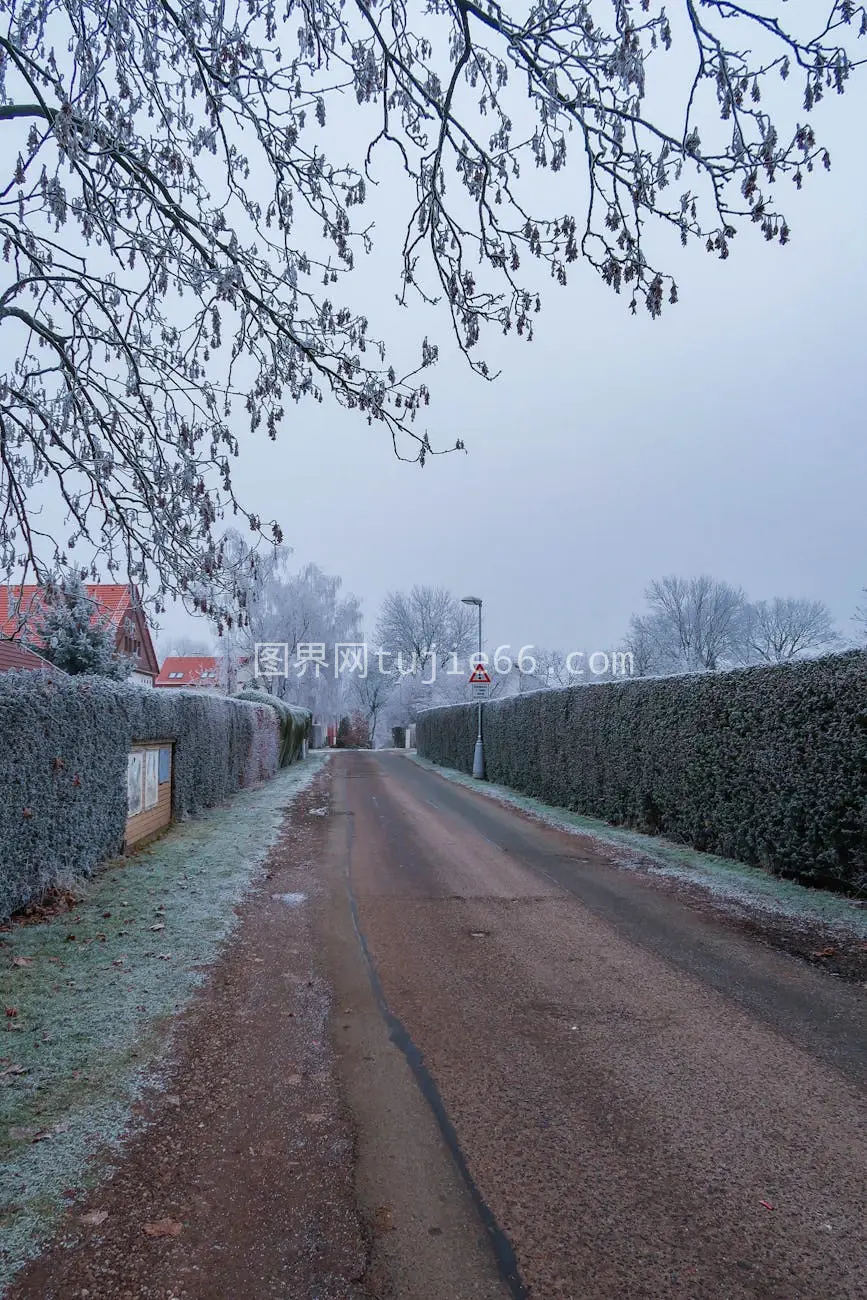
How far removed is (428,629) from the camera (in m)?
55.2

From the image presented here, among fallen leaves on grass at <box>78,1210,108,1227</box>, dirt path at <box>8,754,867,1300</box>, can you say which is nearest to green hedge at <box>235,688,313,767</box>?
dirt path at <box>8,754,867,1300</box>

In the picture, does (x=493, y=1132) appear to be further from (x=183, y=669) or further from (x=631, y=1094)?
(x=183, y=669)

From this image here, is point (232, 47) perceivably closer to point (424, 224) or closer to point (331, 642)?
point (424, 224)

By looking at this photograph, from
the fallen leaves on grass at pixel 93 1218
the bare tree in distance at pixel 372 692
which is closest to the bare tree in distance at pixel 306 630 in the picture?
the bare tree in distance at pixel 372 692

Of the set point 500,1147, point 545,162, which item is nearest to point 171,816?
point 500,1147

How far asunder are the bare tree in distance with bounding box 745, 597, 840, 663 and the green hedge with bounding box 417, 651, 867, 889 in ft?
121

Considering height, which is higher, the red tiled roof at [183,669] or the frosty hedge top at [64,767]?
the red tiled roof at [183,669]

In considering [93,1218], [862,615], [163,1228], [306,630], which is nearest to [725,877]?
[163,1228]

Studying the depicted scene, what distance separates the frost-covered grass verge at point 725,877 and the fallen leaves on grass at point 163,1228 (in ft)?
16.4

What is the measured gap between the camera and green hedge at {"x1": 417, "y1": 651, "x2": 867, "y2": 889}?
6.40 metres

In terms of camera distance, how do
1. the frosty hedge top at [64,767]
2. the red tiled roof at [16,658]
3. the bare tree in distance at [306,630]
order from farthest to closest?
the bare tree in distance at [306,630], the red tiled roof at [16,658], the frosty hedge top at [64,767]

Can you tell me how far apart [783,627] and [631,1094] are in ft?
163

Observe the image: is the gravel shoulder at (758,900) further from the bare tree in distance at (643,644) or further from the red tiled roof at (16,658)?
the bare tree in distance at (643,644)

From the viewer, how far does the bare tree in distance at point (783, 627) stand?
149ft
